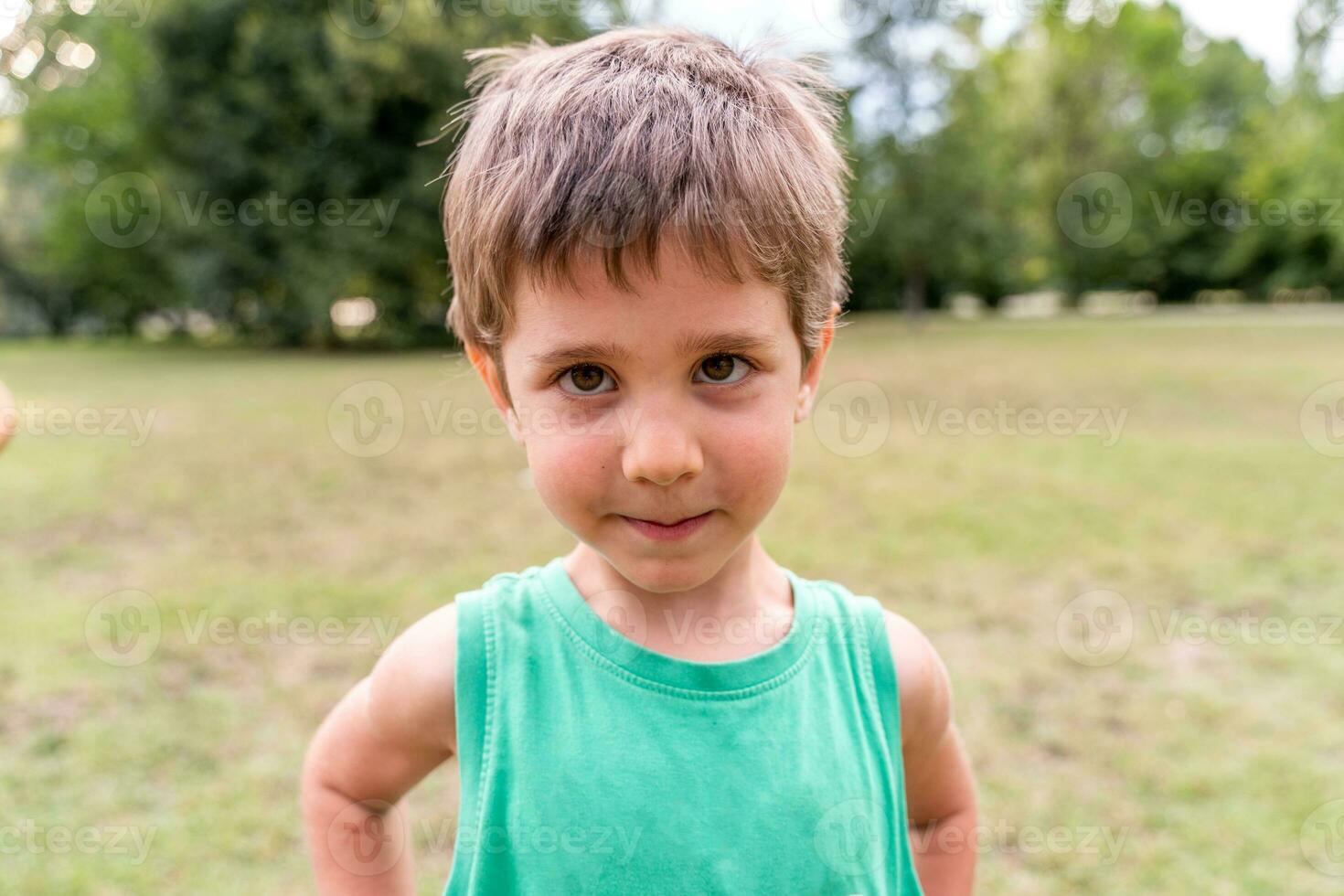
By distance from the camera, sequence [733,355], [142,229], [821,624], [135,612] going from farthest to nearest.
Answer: [142,229] < [135,612] < [821,624] < [733,355]

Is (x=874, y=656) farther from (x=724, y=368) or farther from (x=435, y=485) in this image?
(x=435, y=485)

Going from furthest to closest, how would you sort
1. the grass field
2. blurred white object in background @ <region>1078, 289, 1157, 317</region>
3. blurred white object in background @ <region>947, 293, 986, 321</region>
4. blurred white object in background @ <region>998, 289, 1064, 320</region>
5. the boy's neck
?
blurred white object in background @ <region>1078, 289, 1157, 317</region> → blurred white object in background @ <region>998, 289, 1064, 320</region> → blurred white object in background @ <region>947, 293, 986, 321</region> → the grass field → the boy's neck

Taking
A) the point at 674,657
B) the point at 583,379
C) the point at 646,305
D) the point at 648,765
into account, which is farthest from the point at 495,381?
the point at 648,765

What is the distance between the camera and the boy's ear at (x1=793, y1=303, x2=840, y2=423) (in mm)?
1387

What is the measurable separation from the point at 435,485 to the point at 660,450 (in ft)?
21.6

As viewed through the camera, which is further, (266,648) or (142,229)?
(142,229)

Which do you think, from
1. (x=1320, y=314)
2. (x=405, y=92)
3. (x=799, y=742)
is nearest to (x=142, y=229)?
(x=405, y=92)

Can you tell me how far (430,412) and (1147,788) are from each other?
9479mm

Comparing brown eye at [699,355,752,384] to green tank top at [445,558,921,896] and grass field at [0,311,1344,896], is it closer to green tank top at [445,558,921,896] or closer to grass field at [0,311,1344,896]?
green tank top at [445,558,921,896]

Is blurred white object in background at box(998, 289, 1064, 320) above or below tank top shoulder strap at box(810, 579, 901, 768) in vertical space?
below

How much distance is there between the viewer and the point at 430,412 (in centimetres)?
1154

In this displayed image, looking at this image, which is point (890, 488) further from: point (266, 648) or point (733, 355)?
point (733, 355)

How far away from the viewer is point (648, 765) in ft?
4.00

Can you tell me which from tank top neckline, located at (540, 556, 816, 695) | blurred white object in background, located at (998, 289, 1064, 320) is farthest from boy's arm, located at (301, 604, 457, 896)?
blurred white object in background, located at (998, 289, 1064, 320)
